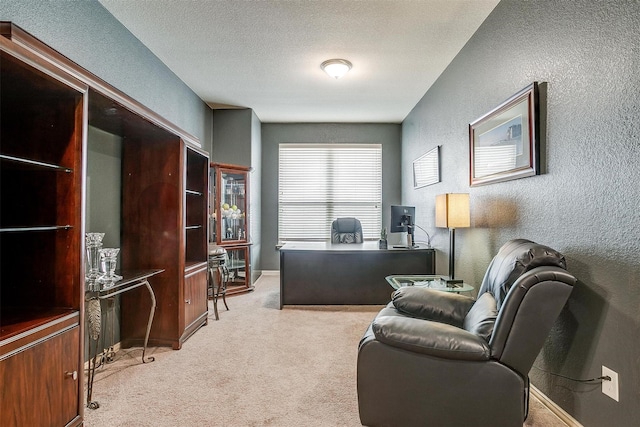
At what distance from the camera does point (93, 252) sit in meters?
2.31

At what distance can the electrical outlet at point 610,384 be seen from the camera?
1574 millimetres

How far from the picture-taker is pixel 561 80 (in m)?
1.96

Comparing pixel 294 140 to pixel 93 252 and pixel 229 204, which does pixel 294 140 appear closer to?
pixel 229 204

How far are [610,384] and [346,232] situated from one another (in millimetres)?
3655

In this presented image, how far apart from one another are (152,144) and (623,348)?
337cm

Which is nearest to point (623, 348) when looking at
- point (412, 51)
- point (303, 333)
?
point (303, 333)

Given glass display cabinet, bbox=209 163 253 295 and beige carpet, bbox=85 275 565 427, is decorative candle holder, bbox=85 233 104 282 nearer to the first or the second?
beige carpet, bbox=85 275 565 427

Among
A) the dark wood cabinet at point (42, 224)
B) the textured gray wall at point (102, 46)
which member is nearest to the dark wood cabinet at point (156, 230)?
the textured gray wall at point (102, 46)

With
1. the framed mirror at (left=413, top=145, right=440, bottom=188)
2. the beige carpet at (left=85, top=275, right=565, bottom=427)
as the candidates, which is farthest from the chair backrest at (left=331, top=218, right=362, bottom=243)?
the beige carpet at (left=85, top=275, right=565, bottom=427)

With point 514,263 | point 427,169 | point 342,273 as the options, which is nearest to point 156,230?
point 342,273

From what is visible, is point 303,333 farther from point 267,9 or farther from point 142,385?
point 267,9

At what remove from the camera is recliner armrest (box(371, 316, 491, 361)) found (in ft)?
5.20

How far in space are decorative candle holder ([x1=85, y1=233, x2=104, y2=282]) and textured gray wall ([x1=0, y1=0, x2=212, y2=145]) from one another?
121cm

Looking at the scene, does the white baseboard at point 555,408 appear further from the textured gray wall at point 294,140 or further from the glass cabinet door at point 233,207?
the textured gray wall at point 294,140
